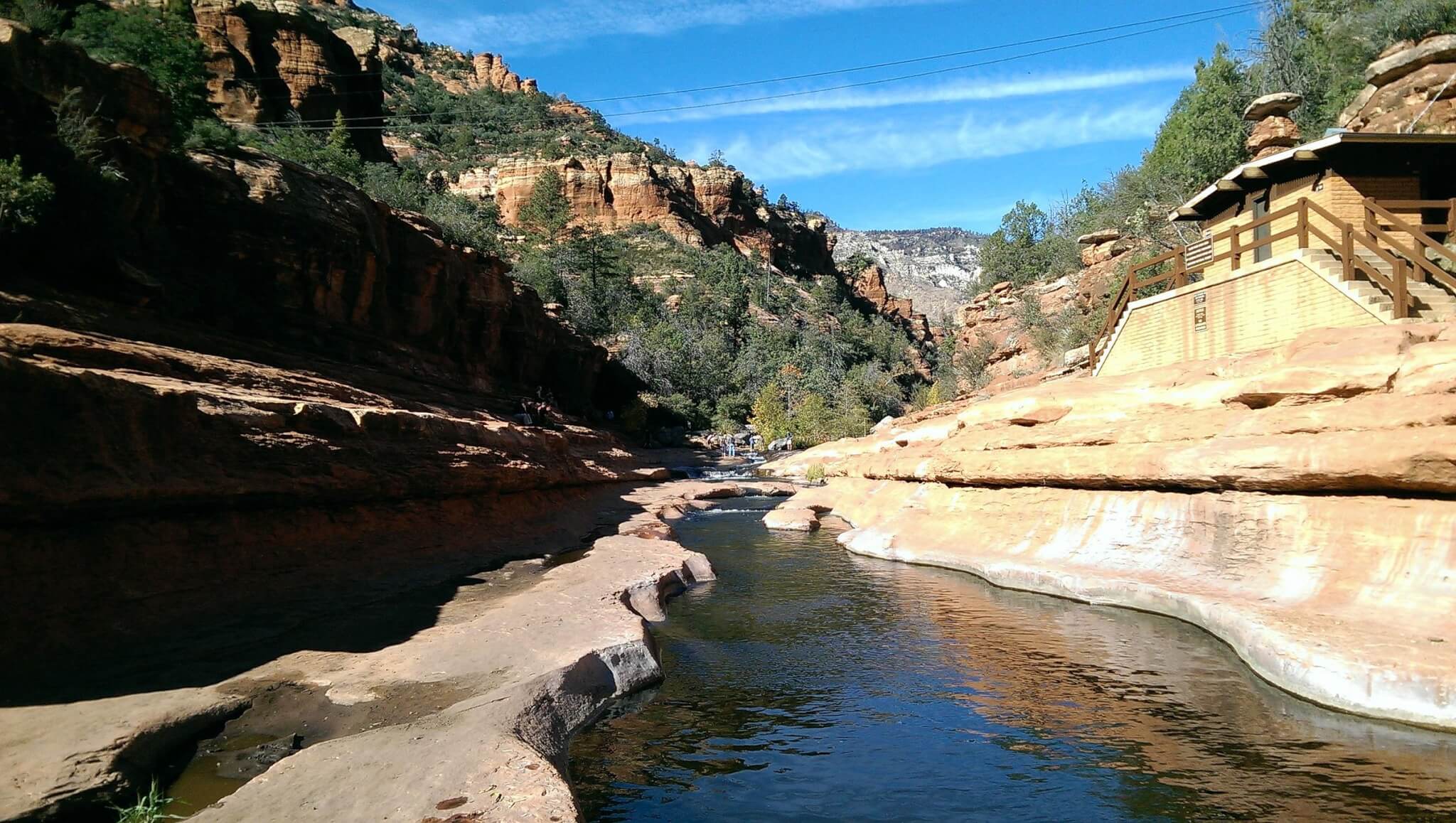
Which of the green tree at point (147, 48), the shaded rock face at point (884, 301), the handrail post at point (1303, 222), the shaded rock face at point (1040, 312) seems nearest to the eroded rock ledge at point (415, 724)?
the handrail post at point (1303, 222)

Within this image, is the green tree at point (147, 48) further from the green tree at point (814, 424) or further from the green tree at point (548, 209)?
the green tree at point (548, 209)

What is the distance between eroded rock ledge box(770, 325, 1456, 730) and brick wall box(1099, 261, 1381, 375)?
120 inches

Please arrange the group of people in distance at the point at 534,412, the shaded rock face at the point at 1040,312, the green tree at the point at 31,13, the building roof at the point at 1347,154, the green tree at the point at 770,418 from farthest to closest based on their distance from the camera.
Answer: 1. the green tree at the point at 770,418
2. the shaded rock face at the point at 1040,312
3. the group of people in distance at the point at 534,412
4. the green tree at the point at 31,13
5. the building roof at the point at 1347,154

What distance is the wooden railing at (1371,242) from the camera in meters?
12.5

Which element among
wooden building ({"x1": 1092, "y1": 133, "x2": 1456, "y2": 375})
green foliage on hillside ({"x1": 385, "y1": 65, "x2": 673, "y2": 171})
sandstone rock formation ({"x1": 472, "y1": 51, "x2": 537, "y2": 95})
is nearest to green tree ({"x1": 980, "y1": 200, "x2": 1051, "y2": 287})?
wooden building ({"x1": 1092, "y1": 133, "x2": 1456, "y2": 375})

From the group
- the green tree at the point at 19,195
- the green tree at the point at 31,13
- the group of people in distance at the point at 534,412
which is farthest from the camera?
the group of people in distance at the point at 534,412

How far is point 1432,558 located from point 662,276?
3280 inches

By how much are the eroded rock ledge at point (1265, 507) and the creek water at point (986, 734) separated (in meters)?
0.49

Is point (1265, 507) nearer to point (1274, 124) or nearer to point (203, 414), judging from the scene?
point (203, 414)

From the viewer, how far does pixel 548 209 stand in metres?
78.2

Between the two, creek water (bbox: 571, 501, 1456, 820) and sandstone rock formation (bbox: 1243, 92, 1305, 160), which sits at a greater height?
sandstone rock formation (bbox: 1243, 92, 1305, 160)

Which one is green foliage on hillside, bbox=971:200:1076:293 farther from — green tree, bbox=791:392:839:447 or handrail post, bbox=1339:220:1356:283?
handrail post, bbox=1339:220:1356:283

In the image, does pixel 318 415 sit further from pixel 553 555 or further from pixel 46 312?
pixel 553 555

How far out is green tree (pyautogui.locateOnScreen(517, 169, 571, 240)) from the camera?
3068 inches
